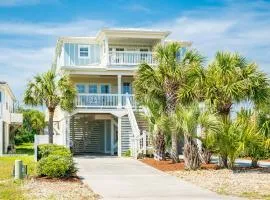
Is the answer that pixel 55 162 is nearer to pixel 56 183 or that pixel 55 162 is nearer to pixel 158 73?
pixel 56 183

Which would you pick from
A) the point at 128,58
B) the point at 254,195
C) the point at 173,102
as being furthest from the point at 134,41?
the point at 254,195

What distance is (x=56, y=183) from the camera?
19.0 m

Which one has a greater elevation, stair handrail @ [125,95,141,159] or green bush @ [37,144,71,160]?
stair handrail @ [125,95,141,159]

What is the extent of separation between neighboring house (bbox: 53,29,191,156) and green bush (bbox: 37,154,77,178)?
12.8m

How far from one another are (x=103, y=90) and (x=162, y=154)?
1240cm

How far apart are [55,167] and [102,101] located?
1691cm

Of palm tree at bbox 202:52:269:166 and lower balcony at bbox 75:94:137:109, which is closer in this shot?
palm tree at bbox 202:52:269:166

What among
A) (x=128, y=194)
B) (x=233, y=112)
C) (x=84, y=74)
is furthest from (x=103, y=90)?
(x=128, y=194)

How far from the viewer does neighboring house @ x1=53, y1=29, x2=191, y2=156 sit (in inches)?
1420

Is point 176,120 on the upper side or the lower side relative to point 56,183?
upper

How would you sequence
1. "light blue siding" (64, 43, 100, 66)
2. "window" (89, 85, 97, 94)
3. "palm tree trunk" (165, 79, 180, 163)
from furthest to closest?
"window" (89, 85, 97, 94) < "light blue siding" (64, 43, 100, 66) < "palm tree trunk" (165, 79, 180, 163)

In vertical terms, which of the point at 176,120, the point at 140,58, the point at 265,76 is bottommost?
the point at 176,120

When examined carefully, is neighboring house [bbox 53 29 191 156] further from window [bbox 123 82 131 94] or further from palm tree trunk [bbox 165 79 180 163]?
palm tree trunk [bbox 165 79 180 163]

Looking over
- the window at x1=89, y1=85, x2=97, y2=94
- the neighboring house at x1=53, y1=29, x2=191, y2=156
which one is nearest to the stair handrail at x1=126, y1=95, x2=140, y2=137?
the neighboring house at x1=53, y1=29, x2=191, y2=156
